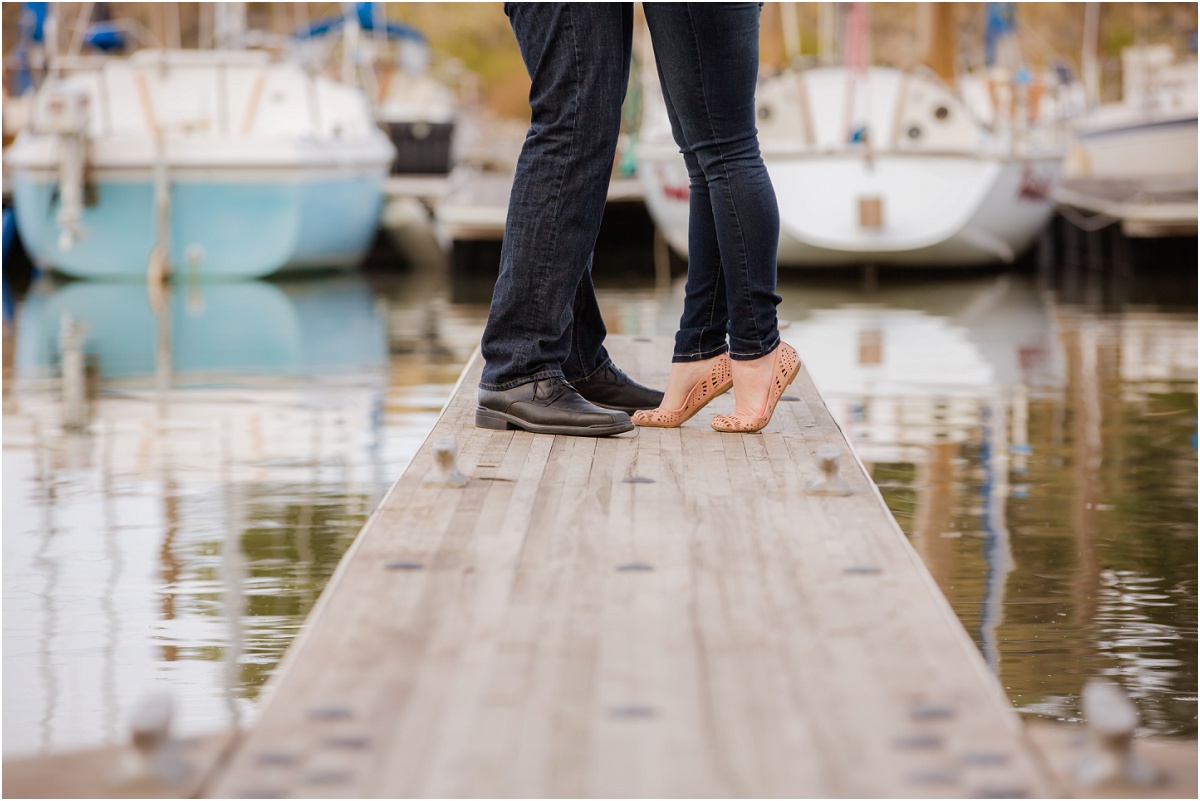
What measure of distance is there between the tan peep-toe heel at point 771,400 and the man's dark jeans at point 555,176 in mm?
356

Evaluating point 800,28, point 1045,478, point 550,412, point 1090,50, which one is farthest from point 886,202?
point 800,28

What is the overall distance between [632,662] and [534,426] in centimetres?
150

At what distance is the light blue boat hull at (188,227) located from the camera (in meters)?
15.7

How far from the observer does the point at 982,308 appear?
12312 mm

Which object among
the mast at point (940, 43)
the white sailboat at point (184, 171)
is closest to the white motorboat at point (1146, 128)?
the mast at point (940, 43)

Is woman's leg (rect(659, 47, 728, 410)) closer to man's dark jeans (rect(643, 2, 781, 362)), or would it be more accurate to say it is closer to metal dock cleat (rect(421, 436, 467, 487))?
man's dark jeans (rect(643, 2, 781, 362))

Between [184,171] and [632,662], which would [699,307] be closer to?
[632,662]

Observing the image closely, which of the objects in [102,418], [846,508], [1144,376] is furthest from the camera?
[1144,376]

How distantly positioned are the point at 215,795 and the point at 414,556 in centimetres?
79

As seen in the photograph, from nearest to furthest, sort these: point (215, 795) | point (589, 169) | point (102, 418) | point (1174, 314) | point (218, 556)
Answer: point (215, 795) → point (589, 169) → point (218, 556) → point (102, 418) → point (1174, 314)

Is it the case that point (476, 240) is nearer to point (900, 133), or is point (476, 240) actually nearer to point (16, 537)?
point (900, 133)

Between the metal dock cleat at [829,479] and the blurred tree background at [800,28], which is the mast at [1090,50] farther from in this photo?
the metal dock cleat at [829,479]

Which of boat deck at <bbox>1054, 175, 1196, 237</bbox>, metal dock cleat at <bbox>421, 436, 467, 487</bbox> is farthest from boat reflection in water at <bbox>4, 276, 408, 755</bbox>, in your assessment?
boat deck at <bbox>1054, 175, 1196, 237</bbox>

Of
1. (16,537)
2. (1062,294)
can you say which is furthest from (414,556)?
(1062,294)
